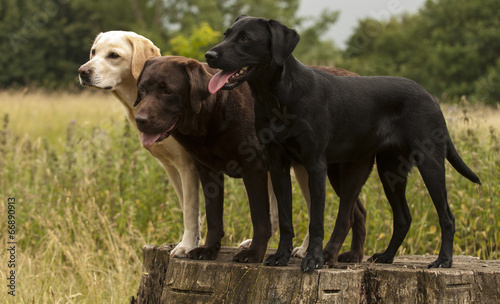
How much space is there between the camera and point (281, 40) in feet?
9.69

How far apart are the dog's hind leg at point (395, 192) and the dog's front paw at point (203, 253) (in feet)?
3.41

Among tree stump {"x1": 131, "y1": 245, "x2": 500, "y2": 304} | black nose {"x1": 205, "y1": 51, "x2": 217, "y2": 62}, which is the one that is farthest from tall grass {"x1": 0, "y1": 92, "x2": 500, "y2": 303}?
black nose {"x1": 205, "y1": 51, "x2": 217, "y2": 62}

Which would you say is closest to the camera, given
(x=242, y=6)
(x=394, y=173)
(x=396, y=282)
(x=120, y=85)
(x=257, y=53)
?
(x=257, y=53)

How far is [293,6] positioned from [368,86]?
108ft

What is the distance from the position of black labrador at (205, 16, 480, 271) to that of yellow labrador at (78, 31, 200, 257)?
800mm

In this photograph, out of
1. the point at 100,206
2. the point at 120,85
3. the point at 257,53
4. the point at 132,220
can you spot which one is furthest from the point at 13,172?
the point at 257,53

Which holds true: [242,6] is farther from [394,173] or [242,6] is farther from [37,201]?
[394,173]

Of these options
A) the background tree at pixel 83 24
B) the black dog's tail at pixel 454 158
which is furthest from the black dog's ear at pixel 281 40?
the background tree at pixel 83 24

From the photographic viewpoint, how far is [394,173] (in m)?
3.63

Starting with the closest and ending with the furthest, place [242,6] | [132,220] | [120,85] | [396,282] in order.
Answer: [396,282] < [120,85] < [132,220] < [242,6]

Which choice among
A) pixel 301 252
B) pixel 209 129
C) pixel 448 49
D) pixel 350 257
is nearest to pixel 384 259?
pixel 350 257

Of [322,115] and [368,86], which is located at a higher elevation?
[368,86]

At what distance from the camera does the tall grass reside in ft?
16.5

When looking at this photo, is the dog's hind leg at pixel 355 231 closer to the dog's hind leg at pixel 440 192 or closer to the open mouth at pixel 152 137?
the dog's hind leg at pixel 440 192
